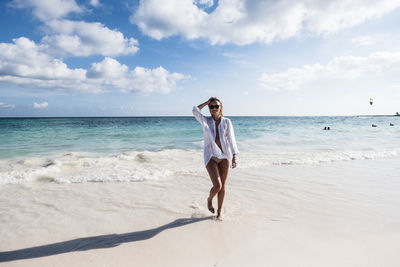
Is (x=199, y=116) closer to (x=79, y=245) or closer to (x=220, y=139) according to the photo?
(x=220, y=139)

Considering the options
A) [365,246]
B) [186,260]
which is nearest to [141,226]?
[186,260]

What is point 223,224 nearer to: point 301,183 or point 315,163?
point 301,183

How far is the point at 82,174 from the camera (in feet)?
25.6

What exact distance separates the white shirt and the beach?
1217 millimetres

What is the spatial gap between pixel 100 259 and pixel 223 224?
2.00 m

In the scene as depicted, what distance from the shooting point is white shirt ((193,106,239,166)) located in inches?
160

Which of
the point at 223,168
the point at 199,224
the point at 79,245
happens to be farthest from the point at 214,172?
the point at 79,245

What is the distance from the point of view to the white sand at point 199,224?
3135 millimetres

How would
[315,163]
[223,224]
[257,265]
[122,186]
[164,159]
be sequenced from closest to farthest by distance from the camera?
[257,265] → [223,224] → [122,186] → [315,163] → [164,159]

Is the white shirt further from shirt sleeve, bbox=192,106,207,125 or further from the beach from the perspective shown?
the beach

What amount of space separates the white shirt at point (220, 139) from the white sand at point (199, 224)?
122 cm

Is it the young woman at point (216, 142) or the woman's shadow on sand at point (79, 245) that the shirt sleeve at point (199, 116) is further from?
the woman's shadow on sand at point (79, 245)

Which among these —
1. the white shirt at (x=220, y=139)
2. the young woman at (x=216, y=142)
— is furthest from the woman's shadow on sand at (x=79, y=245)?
the white shirt at (x=220, y=139)

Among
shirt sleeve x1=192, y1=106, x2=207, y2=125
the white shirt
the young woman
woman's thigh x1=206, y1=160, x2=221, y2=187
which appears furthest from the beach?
shirt sleeve x1=192, y1=106, x2=207, y2=125
